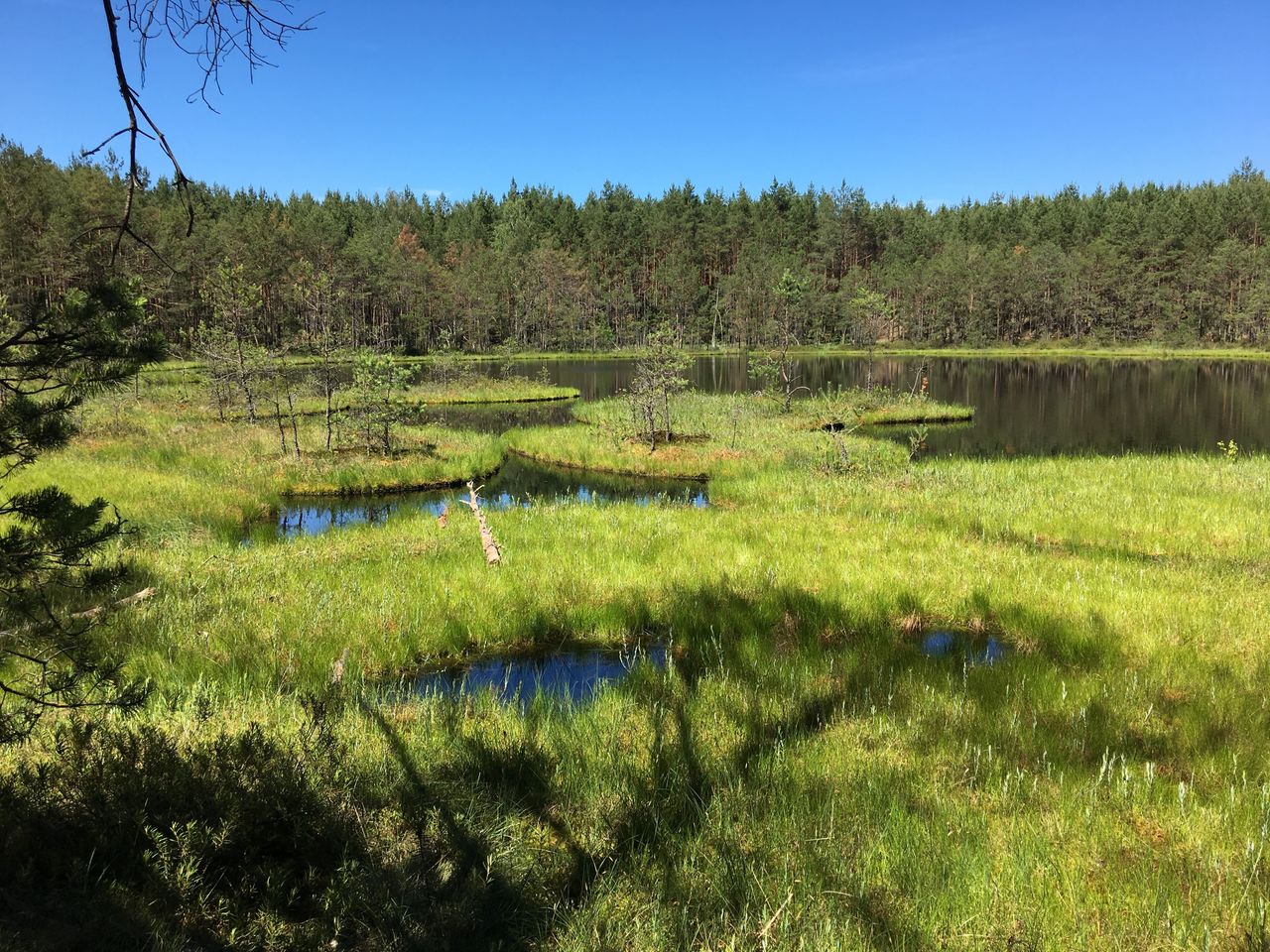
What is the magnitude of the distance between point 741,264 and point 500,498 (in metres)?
102

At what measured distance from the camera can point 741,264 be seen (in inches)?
4446

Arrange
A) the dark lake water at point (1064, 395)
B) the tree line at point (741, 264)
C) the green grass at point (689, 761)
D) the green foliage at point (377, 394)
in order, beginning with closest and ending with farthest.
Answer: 1. the green grass at point (689, 761)
2. the green foliage at point (377, 394)
3. the dark lake water at point (1064, 395)
4. the tree line at point (741, 264)

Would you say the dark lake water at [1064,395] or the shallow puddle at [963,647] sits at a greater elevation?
the dark lake water at [1064,395]

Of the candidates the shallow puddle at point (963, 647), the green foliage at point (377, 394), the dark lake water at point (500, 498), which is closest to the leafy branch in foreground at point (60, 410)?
the shallow puddle at point (963, 647)

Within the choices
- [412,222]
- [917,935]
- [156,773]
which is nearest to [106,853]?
[156,773]

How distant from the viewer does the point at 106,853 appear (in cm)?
360

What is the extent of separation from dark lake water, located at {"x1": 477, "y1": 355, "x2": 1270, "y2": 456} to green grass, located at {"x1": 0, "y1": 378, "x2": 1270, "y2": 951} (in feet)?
64.4

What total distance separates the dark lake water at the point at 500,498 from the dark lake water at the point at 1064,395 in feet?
45.9

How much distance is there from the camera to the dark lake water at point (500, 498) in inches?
680

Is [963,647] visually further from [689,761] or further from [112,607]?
[112,607]

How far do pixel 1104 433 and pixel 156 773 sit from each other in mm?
37881

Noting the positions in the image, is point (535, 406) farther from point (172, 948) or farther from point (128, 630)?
point (172, 948)

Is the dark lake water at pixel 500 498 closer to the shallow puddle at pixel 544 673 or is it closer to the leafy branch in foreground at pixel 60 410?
A: the shallow puddle at pixel 544 673

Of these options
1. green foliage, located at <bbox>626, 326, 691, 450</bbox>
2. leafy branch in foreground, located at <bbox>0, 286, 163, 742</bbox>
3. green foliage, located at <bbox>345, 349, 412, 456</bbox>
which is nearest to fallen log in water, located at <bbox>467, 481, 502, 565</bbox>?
leafy branch in foreground, located at <bbox>0, 286, 163, 742</bbox>
